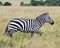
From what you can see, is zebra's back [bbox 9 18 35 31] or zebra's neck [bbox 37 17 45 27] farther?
zebra's neck [bbox 37 17 45 27]

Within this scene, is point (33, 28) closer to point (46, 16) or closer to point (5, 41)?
point (46, 16)

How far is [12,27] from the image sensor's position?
9.23 metres

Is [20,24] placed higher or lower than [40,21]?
lower

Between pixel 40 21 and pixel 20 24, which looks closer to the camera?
pixel 20 24

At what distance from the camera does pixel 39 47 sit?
641cm

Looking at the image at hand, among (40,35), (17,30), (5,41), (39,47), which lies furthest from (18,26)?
(39,47)

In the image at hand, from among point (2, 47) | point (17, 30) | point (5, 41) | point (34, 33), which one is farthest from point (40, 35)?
point (2, 47)

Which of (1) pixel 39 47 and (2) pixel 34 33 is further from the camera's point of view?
(2) pixel 34 33

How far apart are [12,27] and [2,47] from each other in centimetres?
298

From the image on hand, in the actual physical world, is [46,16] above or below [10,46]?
above

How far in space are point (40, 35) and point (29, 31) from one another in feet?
1.44

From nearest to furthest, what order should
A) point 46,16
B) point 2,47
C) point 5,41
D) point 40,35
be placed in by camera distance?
point 2,47, point 5,41, point 40,35, point 46,16

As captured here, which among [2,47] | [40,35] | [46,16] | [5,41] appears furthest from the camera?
[46,16]

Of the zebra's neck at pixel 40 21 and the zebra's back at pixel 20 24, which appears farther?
the zebra's neck at pixel 40 21
